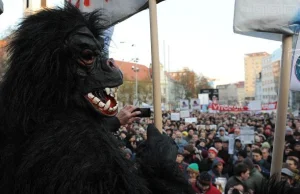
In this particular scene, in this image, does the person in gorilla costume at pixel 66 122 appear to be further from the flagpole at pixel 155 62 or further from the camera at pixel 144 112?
the flagpole at pixel 155 62

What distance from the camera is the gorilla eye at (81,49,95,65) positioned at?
149 cm

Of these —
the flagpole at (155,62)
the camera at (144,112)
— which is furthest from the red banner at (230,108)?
the camera at (144,112)

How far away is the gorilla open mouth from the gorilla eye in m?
0.13

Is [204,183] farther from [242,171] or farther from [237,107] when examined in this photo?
[237,107]

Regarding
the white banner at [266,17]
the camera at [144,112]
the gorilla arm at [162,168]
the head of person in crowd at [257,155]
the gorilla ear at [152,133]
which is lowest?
the head of person in crowd at [257,155]

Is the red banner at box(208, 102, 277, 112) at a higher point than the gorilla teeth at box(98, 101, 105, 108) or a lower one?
lower

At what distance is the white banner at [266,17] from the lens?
104 inches

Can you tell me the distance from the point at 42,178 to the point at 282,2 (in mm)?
2168

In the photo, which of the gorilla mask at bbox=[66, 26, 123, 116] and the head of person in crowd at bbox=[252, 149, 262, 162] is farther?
the head of person in crowd at bbox=[252, 149, 262, 162]

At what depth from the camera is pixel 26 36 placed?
1544 millimetres

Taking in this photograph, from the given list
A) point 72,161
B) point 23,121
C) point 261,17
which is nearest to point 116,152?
point 72,161

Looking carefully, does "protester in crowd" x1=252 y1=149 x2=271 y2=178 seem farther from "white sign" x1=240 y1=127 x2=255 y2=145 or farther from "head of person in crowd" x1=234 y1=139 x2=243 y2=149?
"white sign" x1=240 y1=127 x2=255 y2=145

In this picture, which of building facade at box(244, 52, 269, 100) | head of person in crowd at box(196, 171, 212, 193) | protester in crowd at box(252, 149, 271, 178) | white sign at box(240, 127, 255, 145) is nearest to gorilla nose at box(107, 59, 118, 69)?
head of person in crowd at box(196, 171, 212, 193)

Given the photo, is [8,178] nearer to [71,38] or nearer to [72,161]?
[72,161]
